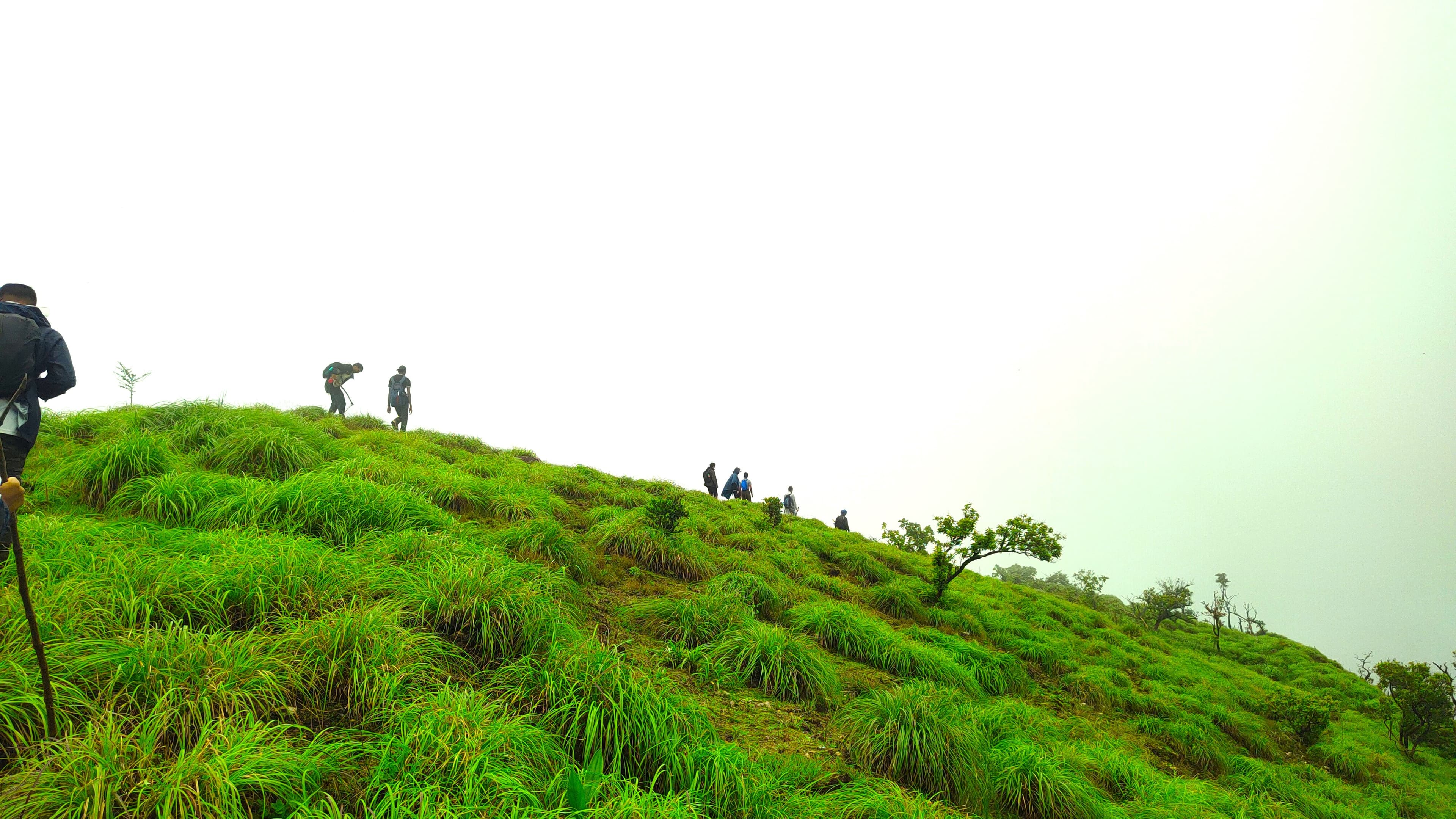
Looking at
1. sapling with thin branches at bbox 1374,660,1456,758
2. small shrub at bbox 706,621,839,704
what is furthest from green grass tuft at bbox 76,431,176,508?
sapling with thin branches at bbox 1374,660,1456,758

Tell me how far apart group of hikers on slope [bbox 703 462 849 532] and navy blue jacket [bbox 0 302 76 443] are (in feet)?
55.6

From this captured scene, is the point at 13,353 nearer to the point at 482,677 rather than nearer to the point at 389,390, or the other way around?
the point at 482,677

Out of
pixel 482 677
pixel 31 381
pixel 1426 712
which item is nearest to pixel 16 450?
pixel 31 381

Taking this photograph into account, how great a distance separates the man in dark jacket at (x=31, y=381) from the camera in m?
3.69

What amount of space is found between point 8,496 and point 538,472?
9672mm

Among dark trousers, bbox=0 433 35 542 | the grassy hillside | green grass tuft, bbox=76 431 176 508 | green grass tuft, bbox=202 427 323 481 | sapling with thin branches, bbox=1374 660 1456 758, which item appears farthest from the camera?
sapling with thin branches, bbox=1374 660 1456 758

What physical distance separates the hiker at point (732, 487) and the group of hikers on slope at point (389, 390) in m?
11.6

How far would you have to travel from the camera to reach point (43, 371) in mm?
3826

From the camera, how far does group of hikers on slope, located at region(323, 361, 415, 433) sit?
13.0m

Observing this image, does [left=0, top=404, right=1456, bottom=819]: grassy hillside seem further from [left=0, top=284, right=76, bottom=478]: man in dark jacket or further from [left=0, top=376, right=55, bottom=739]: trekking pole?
[left=0, top=284, right=76, bottom=478]: man in dark jacket

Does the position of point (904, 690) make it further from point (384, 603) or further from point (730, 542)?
point (730, 542)

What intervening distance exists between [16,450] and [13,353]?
28.6 inches

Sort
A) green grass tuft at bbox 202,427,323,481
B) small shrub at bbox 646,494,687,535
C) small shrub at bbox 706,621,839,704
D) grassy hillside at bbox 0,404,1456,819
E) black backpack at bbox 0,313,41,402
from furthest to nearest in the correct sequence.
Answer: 1. small shrub at bbox 646,494,687,535
2. green grass tuft at bbox 202,427,323,481
3. small shrub at bbox 706,621,839,704
4. black backpack at bbox 0,313,41,402
5. grassy hillside at bbox 0,404,1456,819

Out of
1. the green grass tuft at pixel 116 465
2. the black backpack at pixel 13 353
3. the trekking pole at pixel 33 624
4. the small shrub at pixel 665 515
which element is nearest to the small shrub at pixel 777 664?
the small shrub at pixel 665 515
